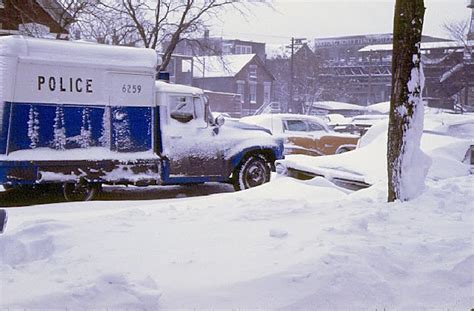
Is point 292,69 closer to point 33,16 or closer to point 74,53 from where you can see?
point 33,16

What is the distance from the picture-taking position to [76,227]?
5945 mm

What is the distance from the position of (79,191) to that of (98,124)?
1232mm

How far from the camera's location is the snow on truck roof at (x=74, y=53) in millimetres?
10256

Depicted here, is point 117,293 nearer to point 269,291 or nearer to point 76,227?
point 269,291

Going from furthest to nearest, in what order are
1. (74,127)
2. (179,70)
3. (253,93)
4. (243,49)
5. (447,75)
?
(243,49)
(253,93)
(179,70)
(447,75)
(74,127)

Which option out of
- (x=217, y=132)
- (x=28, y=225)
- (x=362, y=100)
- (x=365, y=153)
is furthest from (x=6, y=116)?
(x=362, y=100)

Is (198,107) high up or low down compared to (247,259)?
up

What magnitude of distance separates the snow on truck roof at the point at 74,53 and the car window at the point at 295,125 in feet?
19.4

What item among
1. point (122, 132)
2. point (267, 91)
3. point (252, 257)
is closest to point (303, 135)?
point (122, 132)

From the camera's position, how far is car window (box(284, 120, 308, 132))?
16.6 m

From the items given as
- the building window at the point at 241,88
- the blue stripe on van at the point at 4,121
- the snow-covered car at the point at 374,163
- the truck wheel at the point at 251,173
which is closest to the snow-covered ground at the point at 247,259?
the snow-covered car at the point at 374,163

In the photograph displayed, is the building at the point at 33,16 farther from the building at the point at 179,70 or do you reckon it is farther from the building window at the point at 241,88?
the building window at the point at 241,88

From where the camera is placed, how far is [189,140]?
11789mm

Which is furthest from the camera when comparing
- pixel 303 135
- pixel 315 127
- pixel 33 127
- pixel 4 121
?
pixel 315 127
